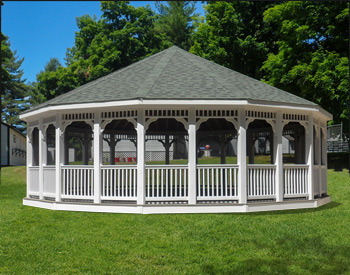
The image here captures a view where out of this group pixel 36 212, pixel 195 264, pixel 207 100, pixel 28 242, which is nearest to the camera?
pixel 195 264

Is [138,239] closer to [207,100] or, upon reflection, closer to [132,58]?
[207,100]

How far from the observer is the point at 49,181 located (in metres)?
14.9

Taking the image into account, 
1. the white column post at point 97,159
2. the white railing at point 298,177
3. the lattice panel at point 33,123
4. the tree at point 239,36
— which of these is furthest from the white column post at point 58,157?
the tree at point 239,36

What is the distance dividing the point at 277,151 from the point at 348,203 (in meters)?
4.10

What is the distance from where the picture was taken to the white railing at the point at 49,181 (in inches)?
576

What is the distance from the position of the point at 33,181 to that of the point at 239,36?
75.0 ft

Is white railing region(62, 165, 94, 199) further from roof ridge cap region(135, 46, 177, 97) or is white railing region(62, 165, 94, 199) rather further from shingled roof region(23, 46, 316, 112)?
roof ridge cap region(135, 46, 177, 97)

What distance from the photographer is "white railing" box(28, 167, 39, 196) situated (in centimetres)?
1582

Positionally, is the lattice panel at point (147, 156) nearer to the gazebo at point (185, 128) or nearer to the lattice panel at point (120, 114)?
the gazebo at point (185, 128)

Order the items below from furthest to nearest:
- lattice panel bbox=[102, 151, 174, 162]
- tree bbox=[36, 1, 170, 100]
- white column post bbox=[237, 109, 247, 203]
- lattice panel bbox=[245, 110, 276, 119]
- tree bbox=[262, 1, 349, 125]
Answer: tree bbox=[36, 1, 170, 100] → lattice panel bbox=[102, 151, 174, 162] → tree bbox=[262, 1, 349, 125] → lattice panel bbox=[245, 110, 276, 119] → white column post bbox=[237, 109, 247, 203]

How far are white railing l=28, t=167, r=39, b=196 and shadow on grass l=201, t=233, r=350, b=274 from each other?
978 cm

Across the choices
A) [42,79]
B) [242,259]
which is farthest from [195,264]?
[42,79]

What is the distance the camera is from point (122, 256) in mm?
8008

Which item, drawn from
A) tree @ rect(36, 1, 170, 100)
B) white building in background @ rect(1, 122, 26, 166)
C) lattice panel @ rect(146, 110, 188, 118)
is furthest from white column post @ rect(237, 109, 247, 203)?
white building in background @ rect(1, 122, 26, 166)
